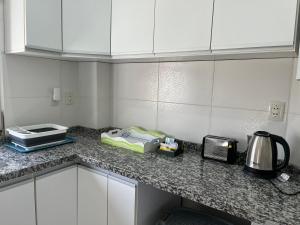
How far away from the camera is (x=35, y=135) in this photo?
141 centimetres

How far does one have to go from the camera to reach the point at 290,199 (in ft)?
3.05

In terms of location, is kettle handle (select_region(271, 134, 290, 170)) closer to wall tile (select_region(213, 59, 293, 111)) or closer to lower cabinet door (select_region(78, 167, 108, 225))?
wall tile (select_region(213, 59, 293, 111))

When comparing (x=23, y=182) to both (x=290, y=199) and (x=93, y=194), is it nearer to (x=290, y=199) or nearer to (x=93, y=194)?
(x=93, y=194)

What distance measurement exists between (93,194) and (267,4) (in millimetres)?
1305

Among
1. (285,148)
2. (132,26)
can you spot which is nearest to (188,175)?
(285,148)

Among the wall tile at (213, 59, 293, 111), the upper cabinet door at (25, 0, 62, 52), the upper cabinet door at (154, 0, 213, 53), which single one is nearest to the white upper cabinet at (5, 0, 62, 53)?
the upper cabinet door at (25, 0, 62, 52)

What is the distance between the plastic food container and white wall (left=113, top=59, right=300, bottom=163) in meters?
0.53

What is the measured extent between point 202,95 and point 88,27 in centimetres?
87

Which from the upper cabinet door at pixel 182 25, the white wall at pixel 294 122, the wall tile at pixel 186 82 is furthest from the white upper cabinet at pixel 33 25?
the white wall at pixel 294 122

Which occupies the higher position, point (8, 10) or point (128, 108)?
point (8, 10)

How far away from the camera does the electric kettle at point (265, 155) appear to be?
3.64 ft

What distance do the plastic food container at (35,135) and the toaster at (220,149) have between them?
95 cm

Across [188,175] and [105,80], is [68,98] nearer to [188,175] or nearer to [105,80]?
Result: [105,80]

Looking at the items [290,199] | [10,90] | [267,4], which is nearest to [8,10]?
[10,90]
